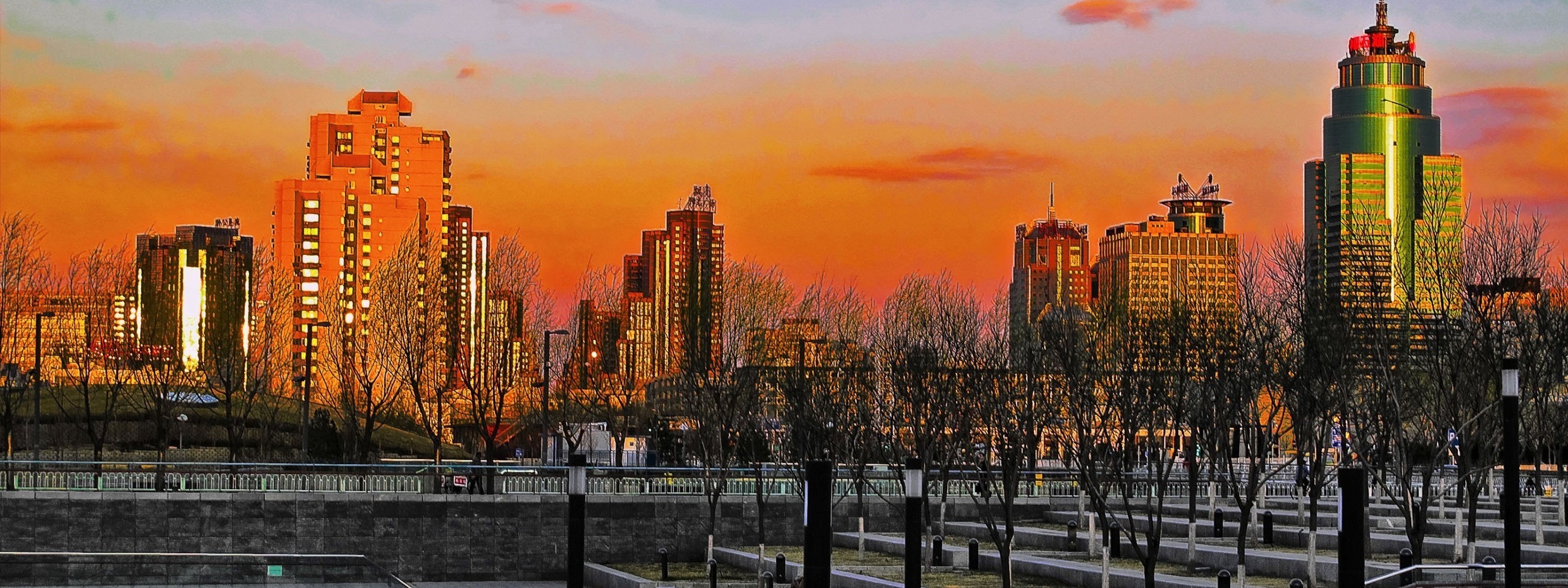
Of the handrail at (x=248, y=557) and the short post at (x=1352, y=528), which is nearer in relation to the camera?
the short post at (x=1352, y=528)

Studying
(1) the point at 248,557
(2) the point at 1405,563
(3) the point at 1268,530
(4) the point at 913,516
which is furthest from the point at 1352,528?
(3) the point at 1268,530

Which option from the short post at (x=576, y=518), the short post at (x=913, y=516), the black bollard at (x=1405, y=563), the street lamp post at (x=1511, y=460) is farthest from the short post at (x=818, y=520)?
the black bollard at (x=1405, y=563)

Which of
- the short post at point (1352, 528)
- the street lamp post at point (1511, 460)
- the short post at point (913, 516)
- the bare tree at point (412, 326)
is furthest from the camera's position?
the bare tree at point (412, 326)

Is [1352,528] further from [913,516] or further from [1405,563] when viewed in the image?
[1405,563]

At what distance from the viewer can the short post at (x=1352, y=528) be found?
19641mm

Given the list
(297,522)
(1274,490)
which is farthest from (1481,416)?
(297,522)

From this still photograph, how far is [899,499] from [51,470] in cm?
2173

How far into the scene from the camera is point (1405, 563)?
1149 inches

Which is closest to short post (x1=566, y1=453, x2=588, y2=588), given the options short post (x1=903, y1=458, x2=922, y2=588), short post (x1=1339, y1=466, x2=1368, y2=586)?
short post (x1=903, y1=458, x2=922, y2=588)

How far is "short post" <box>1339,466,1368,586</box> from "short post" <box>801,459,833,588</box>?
611 centimetres

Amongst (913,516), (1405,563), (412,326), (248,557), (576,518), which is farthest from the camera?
(412,326)

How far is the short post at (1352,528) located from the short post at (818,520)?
6112mm

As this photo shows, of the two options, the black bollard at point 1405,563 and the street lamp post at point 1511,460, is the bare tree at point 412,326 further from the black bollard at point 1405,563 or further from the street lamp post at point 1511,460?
the street lamp post at point 1511,460

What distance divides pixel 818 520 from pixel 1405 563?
11.8 metres
